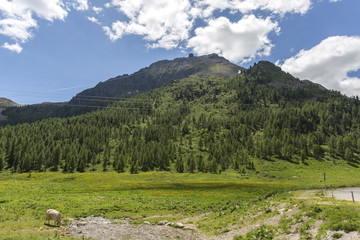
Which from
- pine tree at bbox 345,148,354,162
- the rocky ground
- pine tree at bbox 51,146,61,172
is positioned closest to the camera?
the rocky ground

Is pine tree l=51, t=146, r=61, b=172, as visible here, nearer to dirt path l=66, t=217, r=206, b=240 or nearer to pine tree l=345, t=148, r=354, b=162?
dirt path l=66, t=217, r=206, b=240

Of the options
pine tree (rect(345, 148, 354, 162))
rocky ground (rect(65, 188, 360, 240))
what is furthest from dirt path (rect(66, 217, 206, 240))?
pine tree (rect(345, 148, 354, 162))

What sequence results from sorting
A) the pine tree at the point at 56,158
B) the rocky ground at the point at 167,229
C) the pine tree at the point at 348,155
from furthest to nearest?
the pine tree at the point at 348,155 < the pine tree at the point at 56,158 < the rocky ground at the point at 167,229

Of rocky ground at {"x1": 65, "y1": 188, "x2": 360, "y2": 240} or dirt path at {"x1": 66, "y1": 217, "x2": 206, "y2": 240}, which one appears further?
dirt path at {"x1": 66, "y1": 217, "x2": 206, "y2": 240}

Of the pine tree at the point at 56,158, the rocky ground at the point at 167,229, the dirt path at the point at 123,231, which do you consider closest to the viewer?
the rocky ground at the point at 167,229

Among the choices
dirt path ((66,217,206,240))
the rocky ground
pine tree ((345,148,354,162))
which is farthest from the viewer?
pine tree ((345,148,354,162))

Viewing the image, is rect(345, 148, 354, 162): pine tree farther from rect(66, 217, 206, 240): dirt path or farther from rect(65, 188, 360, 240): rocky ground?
rect(66, 217, 206, 240): dirt path

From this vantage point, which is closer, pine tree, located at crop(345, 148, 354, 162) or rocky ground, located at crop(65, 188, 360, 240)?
rocky ground, located at crop(65, 188, 360, 240)

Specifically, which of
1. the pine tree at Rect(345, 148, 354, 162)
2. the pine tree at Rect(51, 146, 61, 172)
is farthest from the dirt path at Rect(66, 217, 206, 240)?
the pine tree at Rect(345, 148, 354, 162)

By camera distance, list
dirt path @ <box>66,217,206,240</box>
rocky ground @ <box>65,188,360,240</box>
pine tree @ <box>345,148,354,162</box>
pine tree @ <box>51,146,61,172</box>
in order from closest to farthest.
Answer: rocky ground @ <box>65,188,360,240</box>, dirt path @ <box>66,217,206,240</box>, pine tree @ <box>51,146,61,172</box>, pine tree @ <box>345,148,354,162</box>

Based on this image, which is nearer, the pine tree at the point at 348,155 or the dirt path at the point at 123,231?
the dirt path at the point at 123,231

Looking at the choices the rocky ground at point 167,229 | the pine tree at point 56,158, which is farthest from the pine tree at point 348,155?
the pine tree at point 56,158

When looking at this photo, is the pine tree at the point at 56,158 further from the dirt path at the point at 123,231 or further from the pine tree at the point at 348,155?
the pine tree at the point at 348,155

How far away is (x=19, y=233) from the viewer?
681 inches
